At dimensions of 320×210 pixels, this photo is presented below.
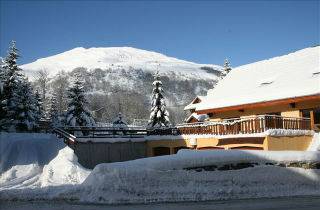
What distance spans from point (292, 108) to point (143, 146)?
12.6 meters

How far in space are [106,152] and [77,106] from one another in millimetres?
11685

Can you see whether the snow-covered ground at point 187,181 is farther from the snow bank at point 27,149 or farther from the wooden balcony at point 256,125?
the snow bank at point 27,149

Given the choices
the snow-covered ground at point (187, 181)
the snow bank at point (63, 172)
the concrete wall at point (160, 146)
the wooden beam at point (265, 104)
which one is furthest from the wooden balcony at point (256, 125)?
the snow bank at point (63, 172)

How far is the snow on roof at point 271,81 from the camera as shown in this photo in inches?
1029

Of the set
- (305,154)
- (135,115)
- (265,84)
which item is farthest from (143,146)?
(135,115)

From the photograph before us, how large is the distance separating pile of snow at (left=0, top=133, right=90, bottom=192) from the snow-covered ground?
8.00 metres

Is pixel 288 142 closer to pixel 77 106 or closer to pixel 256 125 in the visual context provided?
pixel 256 125

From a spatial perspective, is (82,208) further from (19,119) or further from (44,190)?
(19,119)

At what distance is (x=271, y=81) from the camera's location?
98.2 feet

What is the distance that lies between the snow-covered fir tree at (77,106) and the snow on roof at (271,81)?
43.1 feet

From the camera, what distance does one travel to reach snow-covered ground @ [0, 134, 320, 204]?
485 inches

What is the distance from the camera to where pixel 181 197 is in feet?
41.3

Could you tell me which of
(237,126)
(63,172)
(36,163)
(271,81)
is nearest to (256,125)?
(237,126)

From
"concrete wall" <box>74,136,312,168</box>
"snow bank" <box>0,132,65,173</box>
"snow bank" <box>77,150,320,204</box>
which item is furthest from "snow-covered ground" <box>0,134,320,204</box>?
"snow bank" <box>0,132,65,173</box>
